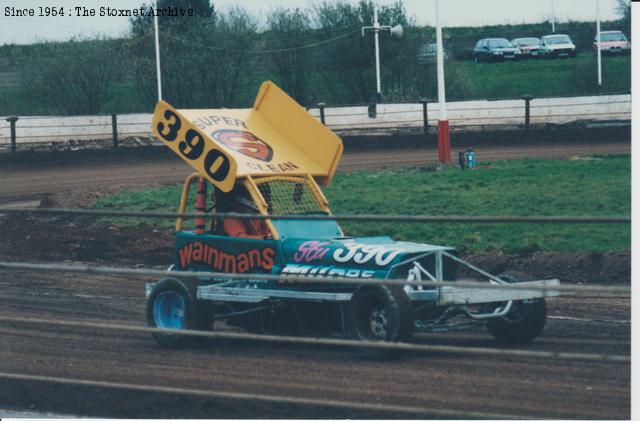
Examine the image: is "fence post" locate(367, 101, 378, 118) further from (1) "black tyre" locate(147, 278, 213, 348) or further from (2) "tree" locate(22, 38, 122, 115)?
(1) "black tyre" locate(147, 278, 213, 348)

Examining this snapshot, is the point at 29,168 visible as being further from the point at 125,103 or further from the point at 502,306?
the point at 502,306

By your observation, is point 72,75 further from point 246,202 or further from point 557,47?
point 246,202

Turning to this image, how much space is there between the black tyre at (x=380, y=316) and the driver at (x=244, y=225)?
1307mm

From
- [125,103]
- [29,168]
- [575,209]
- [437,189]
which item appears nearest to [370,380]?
[575,209]

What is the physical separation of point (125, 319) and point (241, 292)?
1719 millimetres

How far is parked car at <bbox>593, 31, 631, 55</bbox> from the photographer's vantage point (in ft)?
161

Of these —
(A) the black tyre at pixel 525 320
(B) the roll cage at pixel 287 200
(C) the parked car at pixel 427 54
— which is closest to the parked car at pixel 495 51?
(C) the parked car at pixel 427 54

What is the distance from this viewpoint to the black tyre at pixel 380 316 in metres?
8.55

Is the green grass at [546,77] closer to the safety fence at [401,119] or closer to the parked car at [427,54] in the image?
the parked car at [427,54]

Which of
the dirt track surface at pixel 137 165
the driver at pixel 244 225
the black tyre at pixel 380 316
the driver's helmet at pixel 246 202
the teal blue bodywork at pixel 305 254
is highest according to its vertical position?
the driver's helmet at pixel 246 202

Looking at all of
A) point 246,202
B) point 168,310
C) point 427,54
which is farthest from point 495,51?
point 168,310

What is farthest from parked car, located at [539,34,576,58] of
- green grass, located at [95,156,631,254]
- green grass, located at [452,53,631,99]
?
green grass, located at [95,156,631,254]

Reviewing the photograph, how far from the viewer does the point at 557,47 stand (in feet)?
173

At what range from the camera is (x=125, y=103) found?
42.0 m
